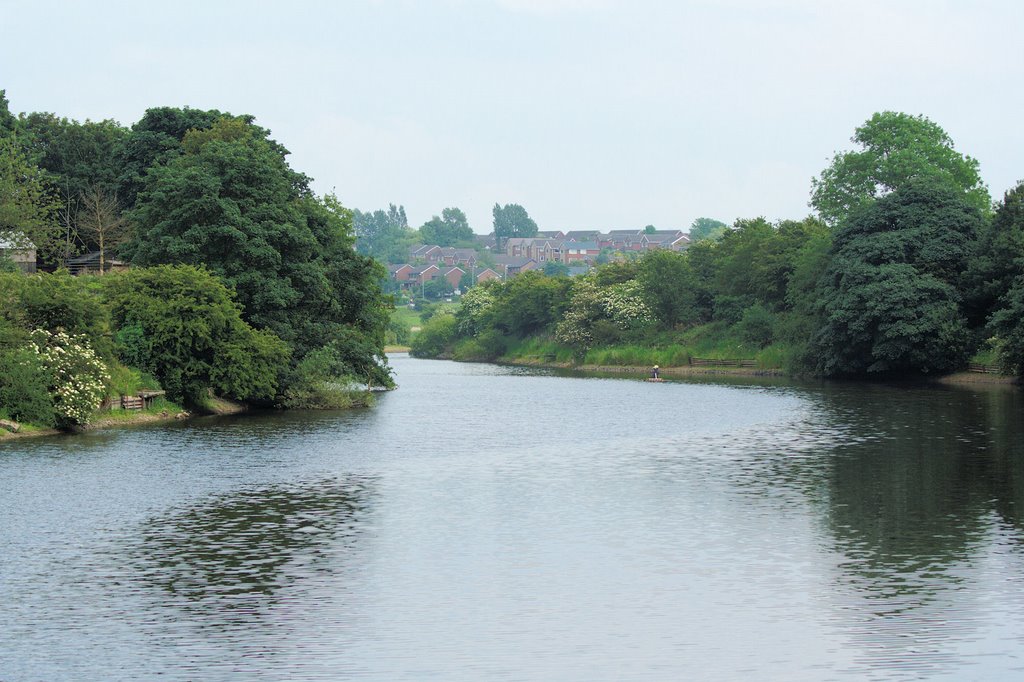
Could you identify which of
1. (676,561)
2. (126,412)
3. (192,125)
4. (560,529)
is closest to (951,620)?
(676,561)

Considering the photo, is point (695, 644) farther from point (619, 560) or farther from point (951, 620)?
point (619, 560)

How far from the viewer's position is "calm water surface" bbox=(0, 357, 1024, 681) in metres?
18.3

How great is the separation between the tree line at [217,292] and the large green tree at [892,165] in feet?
159

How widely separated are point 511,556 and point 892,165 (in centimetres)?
8522

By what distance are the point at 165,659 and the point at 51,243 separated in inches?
2929

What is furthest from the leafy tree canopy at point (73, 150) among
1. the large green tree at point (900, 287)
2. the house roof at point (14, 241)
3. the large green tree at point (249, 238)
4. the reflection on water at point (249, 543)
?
the reflection on water at point (249, 543)

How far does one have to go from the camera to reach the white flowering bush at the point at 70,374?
46.2m

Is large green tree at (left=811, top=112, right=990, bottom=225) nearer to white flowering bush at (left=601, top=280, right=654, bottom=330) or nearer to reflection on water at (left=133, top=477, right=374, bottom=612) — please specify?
white flowering bush at (left=601, top=280, right=654, bottom=330)

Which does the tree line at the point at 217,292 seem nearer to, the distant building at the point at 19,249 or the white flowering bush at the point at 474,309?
the distant building at the point at 19,249

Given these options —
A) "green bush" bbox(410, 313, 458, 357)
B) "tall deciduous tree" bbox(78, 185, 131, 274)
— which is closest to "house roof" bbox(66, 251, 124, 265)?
"tall deciduous tree" bbox(78, 185, 131, 274)

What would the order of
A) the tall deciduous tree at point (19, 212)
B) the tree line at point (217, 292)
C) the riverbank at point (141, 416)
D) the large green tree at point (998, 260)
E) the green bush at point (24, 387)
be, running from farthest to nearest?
1. the tall deciduous tree at point (19, 212)
2. the large green tree at point (998, 260)
3. the tree line at point (217, 292)
4. the riverbank at point (141, 416)
5. the green bush at point (24, 387)

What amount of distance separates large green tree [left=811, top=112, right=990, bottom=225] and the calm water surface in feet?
187

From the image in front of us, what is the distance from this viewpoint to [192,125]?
277ft

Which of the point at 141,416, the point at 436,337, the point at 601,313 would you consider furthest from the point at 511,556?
the point at 436,337
